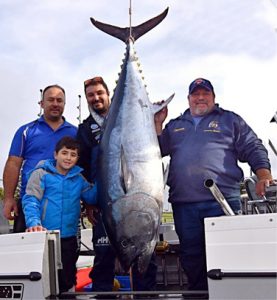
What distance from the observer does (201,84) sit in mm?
3154

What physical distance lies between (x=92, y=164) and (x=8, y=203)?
0.70 m

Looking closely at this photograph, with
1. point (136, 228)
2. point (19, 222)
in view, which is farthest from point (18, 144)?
point (136, 228)

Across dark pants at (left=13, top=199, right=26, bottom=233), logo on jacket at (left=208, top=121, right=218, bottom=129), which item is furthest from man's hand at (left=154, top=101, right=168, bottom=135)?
dark pants at (left=13, top=199, right=26, bottom=233)

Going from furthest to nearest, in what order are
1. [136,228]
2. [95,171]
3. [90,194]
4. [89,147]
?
1. [89,147]
2. [95,171]
3. [90,194]
4. [136,228]

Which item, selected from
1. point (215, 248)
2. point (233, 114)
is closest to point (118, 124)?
Answer: point (233, 114)

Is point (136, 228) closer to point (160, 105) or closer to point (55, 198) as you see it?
point (55, 198)

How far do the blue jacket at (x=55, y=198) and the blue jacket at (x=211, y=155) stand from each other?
59cm

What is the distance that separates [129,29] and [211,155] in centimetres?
121

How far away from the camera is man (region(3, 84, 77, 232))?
11.5ft

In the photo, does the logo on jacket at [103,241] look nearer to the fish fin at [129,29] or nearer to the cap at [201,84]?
the cap at [201,84]

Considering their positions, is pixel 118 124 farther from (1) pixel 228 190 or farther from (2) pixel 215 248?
(2) pixel 215 248

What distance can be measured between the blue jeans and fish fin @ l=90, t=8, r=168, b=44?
1330 mm

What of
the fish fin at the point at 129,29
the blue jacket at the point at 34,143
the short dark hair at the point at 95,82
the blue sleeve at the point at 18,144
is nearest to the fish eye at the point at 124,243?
the blue jacket at the point at 34,143

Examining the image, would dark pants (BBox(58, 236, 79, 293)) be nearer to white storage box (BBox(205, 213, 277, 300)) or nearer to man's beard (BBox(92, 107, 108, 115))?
man's beard (BBox(92, 107, 108, 115))
